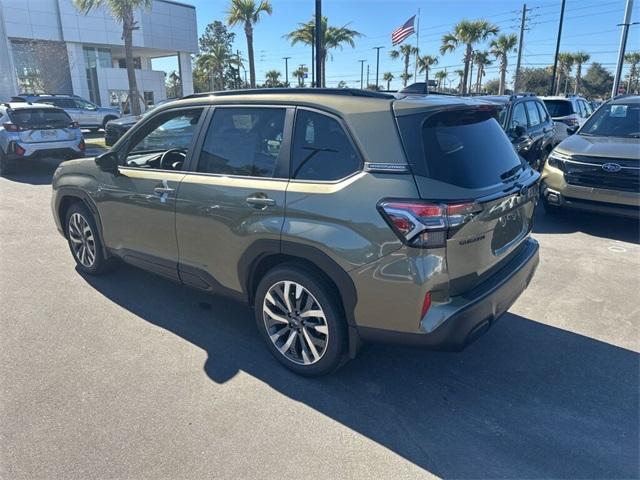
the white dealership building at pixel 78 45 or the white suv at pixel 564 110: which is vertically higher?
the white dealership building at pixel 78 45

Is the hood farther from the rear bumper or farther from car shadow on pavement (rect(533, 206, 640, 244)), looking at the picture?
the rear bumper

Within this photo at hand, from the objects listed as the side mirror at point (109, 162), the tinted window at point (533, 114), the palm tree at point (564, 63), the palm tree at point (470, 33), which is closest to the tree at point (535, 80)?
the palm tree at point (564, 63)

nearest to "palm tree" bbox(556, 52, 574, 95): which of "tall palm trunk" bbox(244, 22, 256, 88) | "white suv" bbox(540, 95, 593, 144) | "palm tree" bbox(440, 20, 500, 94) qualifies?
"palm tree" bbox(440, 20, 500, 94)

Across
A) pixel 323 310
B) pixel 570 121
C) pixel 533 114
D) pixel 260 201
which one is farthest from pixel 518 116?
pixel 323 310

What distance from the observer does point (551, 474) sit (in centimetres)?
234

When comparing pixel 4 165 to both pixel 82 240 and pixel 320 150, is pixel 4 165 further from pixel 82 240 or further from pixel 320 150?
pixel 320 150

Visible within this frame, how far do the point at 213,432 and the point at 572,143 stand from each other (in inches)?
268

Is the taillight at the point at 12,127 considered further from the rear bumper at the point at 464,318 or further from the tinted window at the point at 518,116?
the rear bumper at the point at 464,318

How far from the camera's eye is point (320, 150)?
9.51ft

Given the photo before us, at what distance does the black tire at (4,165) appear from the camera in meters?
11.5

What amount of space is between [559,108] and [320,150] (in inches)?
527

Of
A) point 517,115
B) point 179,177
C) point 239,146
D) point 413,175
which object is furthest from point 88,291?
point 517,115

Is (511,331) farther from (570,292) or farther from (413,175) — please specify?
(413,175)

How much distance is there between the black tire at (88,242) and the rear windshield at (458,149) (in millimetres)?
3384
